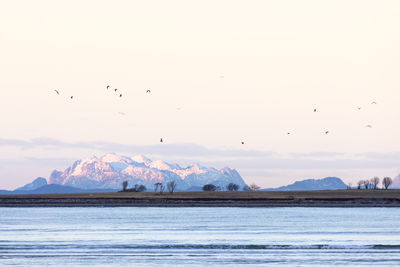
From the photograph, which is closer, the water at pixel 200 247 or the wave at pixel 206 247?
the water at pixel 200 247

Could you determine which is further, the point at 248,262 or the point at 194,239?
the point at 194,239

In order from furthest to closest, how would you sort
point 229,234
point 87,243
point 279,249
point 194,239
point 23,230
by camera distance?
Result: point 23,230
point 229,234
point 194,239
point 87,243
point 279,249

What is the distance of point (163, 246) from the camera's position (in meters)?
59.6

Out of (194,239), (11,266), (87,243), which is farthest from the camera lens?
(194,239)

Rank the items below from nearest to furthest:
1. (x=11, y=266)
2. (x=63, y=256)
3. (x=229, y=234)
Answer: (x=11, y=266), (x=63, y=256), (x=229, y=234)

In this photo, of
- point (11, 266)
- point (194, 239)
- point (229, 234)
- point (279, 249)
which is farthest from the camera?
point (229, 234)

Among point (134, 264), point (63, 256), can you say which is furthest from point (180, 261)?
point (63, 256)

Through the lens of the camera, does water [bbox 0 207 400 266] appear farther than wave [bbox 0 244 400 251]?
No

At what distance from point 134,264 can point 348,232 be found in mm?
35798

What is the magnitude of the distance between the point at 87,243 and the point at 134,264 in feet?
54.4

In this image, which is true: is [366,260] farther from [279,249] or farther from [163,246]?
[163,246]

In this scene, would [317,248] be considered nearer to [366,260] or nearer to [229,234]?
[366,260]

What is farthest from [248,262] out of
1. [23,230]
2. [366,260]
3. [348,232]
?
[23,230]

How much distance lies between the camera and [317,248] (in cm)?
5662
